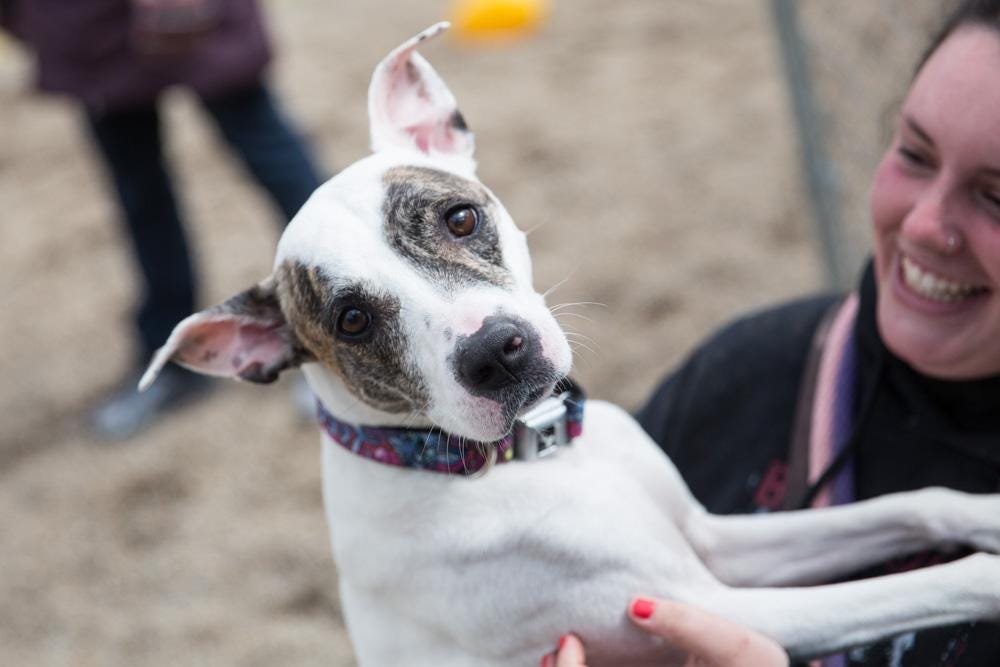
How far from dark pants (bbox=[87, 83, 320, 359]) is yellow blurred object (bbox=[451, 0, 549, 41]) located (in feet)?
10.1

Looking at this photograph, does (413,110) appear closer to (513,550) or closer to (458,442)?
(458,442)

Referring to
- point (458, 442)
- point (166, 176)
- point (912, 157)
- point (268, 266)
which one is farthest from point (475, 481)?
point (268, 266)

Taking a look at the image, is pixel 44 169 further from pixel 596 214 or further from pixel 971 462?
pixel 971 462

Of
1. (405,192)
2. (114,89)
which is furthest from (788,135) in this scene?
(405,192)

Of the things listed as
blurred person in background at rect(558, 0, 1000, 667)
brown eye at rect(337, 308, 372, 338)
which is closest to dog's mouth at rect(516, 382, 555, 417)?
brown eye at rect(337, 308, 372, 338)

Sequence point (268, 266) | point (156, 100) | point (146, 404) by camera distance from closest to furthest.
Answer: point (156, 100), point (146, 404), point (268, 266)

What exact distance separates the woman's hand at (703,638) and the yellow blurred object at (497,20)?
5.93 metres

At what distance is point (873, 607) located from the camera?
5.92ft

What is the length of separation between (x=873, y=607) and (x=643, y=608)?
37cm

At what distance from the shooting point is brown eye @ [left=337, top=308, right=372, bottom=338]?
6.15 feet

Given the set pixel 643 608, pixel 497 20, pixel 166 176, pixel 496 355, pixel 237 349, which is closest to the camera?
pixel 496 355

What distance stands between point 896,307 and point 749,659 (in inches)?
27.7

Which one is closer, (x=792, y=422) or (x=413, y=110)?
(x=413, y=110)

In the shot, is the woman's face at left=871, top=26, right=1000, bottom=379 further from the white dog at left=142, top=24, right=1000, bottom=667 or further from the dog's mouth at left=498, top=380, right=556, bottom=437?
the dog's mouth at left=498, top=380, right=556, bottom=437
